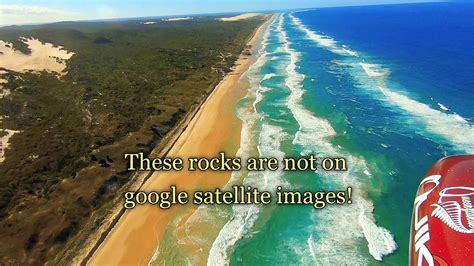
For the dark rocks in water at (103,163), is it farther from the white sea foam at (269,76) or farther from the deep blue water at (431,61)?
the white sea foam at (269,76)

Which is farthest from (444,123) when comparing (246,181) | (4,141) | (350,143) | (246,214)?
(4,141)

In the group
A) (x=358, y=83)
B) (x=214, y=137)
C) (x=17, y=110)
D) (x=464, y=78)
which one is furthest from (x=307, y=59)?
(x=17, y=110)

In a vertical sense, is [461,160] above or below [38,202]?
above

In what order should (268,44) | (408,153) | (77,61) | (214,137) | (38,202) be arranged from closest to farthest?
(38,202) → (408,153) → (214,137) → (77,61) → (268,44)

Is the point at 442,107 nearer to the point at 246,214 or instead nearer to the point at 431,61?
the point at 246,214

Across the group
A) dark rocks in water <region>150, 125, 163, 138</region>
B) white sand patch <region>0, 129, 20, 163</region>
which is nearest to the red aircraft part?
dark rocks in water <region>150, 125, 163, 138</region>

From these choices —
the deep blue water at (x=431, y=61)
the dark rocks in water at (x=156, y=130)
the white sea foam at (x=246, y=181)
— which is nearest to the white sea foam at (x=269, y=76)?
the white sea foam at (x=246, y=181)

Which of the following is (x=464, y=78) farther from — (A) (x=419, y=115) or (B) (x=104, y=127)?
(B) (x=104, y=127)
